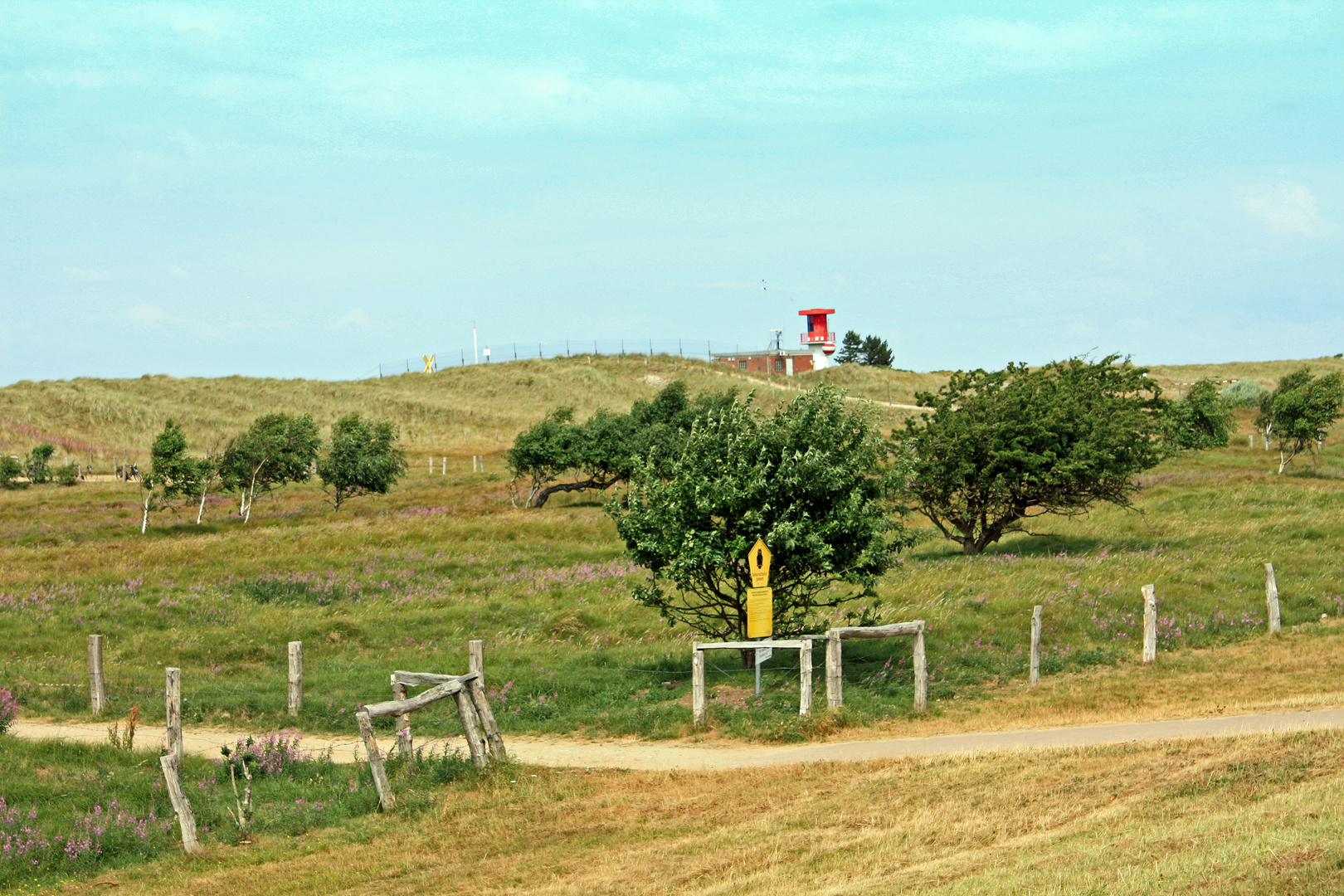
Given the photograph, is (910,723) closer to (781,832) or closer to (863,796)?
(863,796)

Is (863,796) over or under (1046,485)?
under

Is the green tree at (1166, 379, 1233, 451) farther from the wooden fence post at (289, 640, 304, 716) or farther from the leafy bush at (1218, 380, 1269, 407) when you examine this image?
the wooden fence post at (289, 640, 304, 716)

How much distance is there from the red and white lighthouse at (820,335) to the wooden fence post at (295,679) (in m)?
128

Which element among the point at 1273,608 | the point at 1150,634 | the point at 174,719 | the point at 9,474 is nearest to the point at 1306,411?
the point at 1273,608

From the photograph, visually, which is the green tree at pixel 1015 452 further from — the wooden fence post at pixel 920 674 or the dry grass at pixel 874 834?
the dry grass at pixel 874 834

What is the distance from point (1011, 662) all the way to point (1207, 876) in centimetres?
1231

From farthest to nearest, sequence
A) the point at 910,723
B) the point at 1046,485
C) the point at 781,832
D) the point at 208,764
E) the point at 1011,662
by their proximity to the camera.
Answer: the point at 1046,485, the point at 1011,662, the point at 910,723, the point at 208,764, the point at 781,832

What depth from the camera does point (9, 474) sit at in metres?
58.7

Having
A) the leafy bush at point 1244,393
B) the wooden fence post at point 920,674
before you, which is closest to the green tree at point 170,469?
the wooden fence post at point 920,674

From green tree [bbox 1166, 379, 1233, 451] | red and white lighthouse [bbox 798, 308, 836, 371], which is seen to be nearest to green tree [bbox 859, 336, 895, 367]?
red and white lighthouse [bbox 798, 308, 836, 371]

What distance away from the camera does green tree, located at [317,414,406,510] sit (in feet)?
159

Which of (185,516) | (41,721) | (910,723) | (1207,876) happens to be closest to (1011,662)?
(910,723)

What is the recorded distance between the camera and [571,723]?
54.4 ft

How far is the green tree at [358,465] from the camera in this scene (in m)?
48.3
